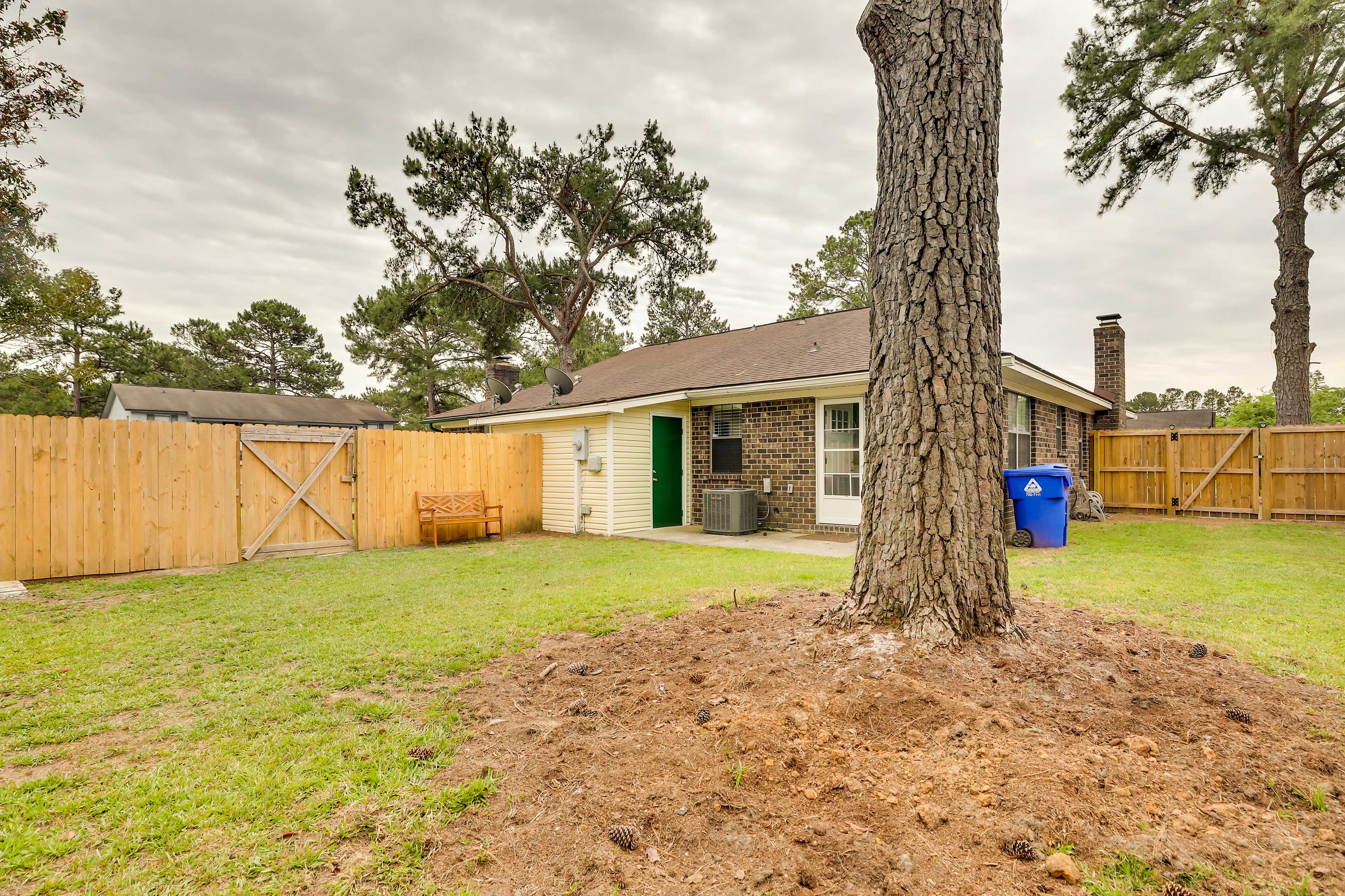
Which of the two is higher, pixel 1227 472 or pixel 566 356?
pixel 566 356

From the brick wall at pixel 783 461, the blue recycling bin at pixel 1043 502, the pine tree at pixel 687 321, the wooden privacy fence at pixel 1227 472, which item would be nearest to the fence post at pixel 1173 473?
the wooden privacy fence at pixel 1227 472

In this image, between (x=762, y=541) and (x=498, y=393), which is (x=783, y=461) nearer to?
(x=762, y=541)

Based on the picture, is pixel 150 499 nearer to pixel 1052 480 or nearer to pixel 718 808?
pixel 718 808

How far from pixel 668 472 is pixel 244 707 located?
30.1 ft

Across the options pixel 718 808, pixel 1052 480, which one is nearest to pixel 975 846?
pixel 718 808

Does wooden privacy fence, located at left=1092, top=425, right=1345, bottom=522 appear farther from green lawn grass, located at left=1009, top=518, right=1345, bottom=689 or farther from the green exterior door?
the green exterior door

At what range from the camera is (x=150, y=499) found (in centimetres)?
Answer: 725

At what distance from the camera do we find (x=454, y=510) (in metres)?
10.1

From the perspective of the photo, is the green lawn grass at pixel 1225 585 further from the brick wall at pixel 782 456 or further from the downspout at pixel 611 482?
the downspout at pixel 611 482

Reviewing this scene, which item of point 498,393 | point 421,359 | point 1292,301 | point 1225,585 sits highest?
point 421,359

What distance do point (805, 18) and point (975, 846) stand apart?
8875mm

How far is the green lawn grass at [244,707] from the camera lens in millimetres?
1807

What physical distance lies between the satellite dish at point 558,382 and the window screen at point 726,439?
3533 mm

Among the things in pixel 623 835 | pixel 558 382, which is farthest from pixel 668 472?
pixel 623 835
